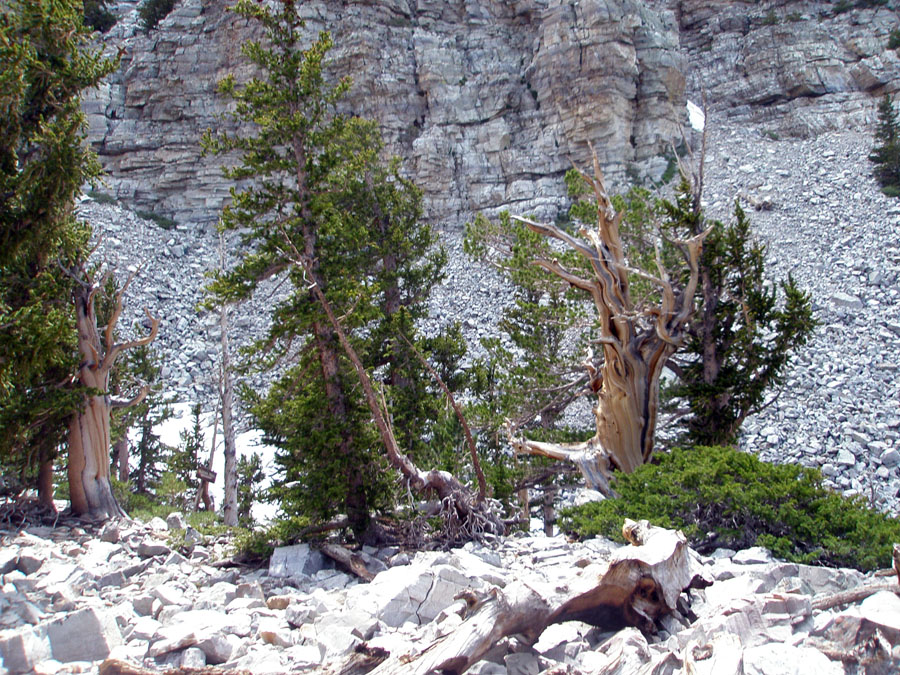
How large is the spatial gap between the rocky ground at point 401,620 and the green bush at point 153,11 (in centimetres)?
5158

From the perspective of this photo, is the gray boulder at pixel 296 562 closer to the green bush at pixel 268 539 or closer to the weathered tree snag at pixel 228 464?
the green bush at pixel 268 539

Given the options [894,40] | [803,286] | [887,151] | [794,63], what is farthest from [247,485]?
[894,40]

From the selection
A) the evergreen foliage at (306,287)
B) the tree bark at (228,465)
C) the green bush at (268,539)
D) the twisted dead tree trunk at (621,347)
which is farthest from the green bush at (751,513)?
the tree bark at (228,465)

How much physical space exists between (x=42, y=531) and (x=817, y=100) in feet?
161

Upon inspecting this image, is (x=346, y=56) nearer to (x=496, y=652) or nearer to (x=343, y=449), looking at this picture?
(x=343, y=449)

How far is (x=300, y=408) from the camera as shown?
370 inches

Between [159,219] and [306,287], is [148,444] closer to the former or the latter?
[306,287]

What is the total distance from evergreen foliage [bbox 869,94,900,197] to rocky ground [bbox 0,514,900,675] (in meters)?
32.6

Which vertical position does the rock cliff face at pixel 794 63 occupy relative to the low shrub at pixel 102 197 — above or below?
above

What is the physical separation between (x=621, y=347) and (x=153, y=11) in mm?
51266

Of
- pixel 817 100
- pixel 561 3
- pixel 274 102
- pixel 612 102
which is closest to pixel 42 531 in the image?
pixel 274 102

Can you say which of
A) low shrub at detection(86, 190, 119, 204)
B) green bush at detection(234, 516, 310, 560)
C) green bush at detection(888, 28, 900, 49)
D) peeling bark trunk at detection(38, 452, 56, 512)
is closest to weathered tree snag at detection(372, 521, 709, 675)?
green bush at detection(234, 516, 310, 560)

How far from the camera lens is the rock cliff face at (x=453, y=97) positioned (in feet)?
137

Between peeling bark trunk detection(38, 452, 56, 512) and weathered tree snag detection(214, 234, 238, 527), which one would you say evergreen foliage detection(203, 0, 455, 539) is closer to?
peeling bark trunk detection(38, 452, 56, 512)
